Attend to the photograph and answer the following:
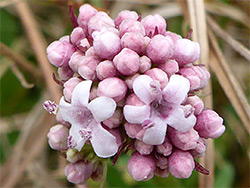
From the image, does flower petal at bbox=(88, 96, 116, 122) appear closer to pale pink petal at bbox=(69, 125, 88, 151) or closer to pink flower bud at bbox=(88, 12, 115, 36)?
pale pink petal at bbox=(69, 125, 88, 151)

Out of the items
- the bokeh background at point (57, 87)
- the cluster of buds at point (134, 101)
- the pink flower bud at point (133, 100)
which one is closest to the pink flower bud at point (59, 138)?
the cluster of buds at point (134, 101)

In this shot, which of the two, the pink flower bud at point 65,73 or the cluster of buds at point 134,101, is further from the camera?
the pink flower bud at point 65,73

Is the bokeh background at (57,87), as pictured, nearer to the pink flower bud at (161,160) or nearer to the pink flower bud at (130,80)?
the pink flower bud at (161,160)

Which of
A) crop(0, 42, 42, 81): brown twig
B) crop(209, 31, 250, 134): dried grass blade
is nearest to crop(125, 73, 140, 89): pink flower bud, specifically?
crop(209, 31, 250, 134): dried grass blade

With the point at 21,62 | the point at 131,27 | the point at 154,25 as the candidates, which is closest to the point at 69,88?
the point at 131,27

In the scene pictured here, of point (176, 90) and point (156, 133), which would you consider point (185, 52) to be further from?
point (156, 133)

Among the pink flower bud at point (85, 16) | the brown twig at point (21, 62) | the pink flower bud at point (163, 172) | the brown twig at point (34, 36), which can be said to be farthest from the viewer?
the brown twig at point (34, 36)

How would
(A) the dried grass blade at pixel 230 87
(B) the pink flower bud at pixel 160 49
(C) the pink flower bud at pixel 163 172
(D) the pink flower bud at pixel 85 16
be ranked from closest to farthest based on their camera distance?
1. (B) the pink flower bud at pixel 160 49
2. (C) the pink flower bud at pixel 163 172
3. (D) the pink flower bud at pixel 85 16
4. (A) the dried grass blade at pixel 230 87

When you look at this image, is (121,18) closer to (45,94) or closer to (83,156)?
(83,156)
